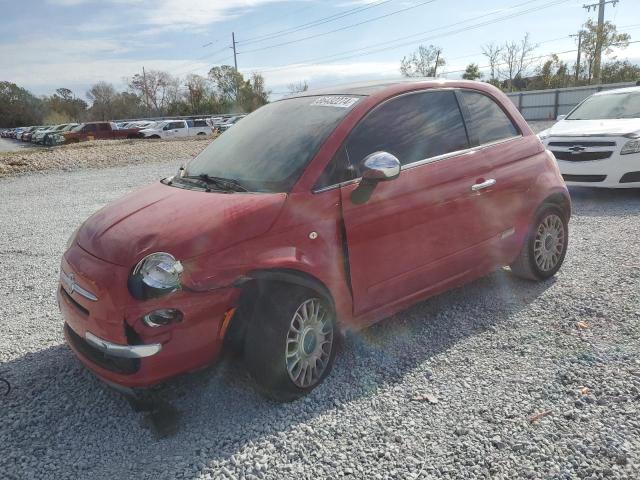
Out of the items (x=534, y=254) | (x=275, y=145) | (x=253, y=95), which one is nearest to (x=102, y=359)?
(x=275, y=145)

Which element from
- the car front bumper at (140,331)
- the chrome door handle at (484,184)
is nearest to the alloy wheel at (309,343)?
the car front bumper at (140,331)

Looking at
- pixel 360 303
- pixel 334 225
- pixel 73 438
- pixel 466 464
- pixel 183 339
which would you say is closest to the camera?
pixel 466 464

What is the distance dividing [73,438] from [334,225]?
1.84 metres

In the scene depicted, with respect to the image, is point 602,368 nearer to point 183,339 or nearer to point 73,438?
point 183,339

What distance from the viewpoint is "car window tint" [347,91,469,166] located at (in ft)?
10.7

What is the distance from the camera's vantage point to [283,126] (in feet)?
11.5

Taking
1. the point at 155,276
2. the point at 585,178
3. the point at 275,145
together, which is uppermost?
the point at 275,145

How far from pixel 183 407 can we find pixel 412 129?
2321 mm

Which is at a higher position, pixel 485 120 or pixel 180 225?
pixel 485 120

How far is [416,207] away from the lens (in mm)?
3381

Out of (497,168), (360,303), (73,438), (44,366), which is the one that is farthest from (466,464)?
(44,366)

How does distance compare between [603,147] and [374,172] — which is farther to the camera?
[603,147]

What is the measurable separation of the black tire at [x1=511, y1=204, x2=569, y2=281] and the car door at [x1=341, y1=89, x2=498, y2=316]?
0.65 metres

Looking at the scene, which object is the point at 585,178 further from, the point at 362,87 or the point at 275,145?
the point at 275,145
